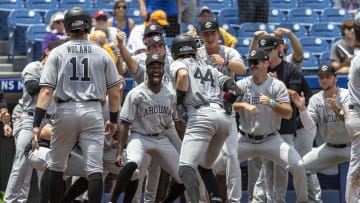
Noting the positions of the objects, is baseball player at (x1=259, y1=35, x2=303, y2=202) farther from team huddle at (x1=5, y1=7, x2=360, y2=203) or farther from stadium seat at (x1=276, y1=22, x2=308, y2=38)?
stadium seat at (x1=276, y1=22, x2=308, y2=38)

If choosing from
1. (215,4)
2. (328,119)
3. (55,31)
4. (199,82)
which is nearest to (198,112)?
(199,82)

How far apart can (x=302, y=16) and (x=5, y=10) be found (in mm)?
4914

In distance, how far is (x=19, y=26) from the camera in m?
13.6

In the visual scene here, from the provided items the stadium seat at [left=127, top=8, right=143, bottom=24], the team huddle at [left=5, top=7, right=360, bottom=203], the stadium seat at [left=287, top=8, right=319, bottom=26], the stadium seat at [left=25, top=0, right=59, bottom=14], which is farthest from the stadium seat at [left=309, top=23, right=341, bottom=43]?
the team huddle at [left=5, top=7, right=360, bottom=203]

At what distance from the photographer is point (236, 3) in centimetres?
1560

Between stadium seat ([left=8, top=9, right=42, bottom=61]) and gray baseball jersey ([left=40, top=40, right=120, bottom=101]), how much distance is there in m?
4.52

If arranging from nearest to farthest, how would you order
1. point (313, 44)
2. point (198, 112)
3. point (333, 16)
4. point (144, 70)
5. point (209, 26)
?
1. point (198, 112)
2. point (209, 26)
3. point (144, 70)
4. point (313, 44)
5. point (333, 16)

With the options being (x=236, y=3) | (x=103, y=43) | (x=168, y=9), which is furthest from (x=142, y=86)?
(x=236, y=3)

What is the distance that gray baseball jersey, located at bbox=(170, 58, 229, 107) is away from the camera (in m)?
9.19

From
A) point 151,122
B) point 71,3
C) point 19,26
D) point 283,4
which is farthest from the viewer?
point 283,4

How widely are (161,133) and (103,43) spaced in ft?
9.70

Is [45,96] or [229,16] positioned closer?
[45,96]

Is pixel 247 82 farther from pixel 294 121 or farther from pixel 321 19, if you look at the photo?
pixel 321 19

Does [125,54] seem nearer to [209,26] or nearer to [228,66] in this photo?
[209,26]
